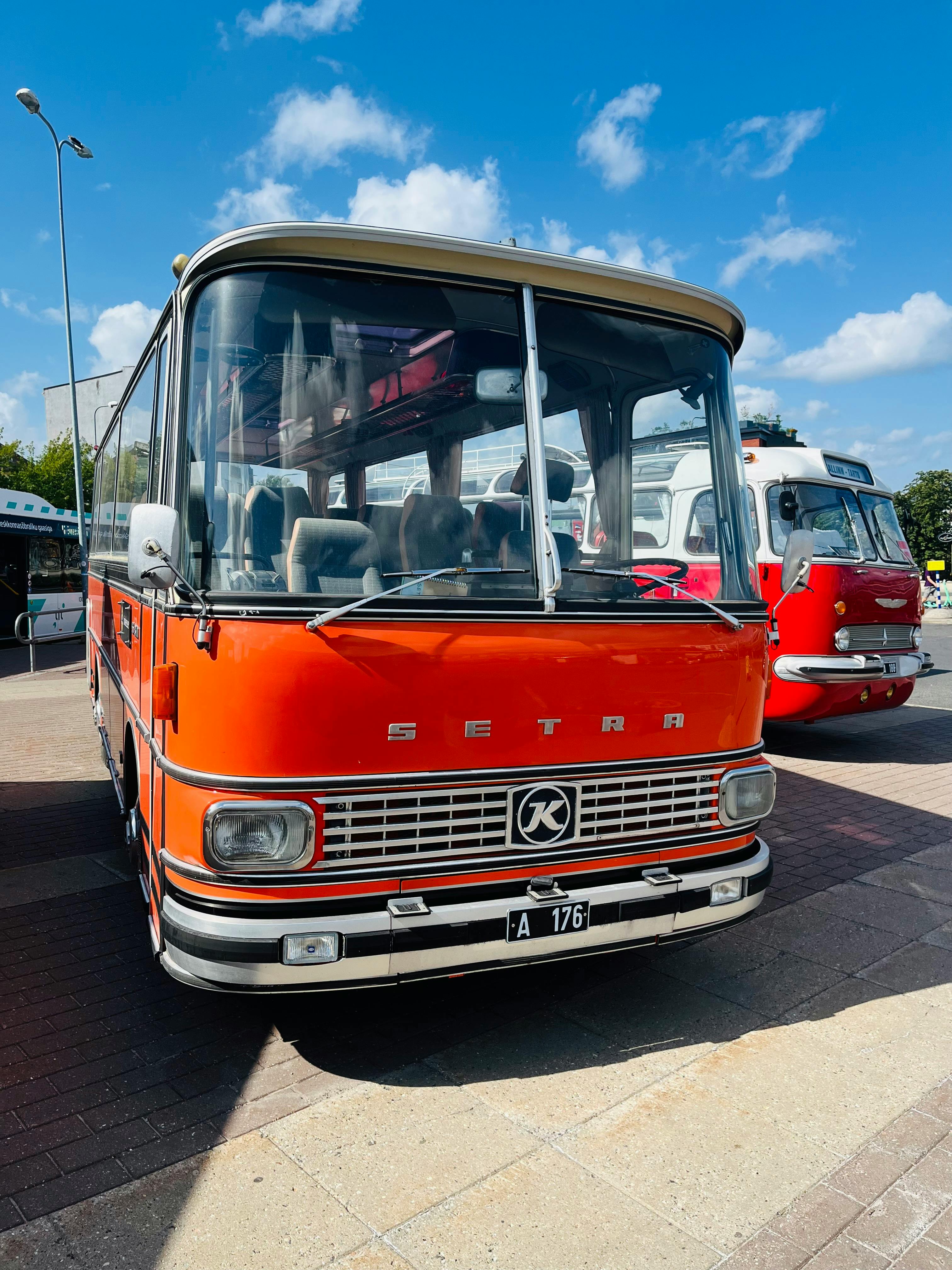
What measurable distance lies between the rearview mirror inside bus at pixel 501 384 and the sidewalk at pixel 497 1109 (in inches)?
98.6

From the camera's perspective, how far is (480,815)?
3.34 m

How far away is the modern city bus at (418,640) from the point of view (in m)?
3.09

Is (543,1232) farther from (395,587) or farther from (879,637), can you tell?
(879,637)

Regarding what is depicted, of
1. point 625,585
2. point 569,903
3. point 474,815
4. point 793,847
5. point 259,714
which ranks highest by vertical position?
point 625,585

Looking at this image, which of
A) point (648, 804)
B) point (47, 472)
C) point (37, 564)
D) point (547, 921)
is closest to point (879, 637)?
point (648, 804)

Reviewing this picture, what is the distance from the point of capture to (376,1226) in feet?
8.75

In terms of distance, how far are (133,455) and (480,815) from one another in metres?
3.37

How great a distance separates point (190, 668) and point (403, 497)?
3.31 ft

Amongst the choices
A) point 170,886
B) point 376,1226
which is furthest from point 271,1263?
point 170,886

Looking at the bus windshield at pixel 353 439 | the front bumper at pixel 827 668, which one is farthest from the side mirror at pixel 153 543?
the front bumper at pixel 827 668

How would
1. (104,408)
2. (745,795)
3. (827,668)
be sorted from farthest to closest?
(827,668) → (104,408) → (745,795)

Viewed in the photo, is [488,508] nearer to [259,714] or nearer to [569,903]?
[259,714]

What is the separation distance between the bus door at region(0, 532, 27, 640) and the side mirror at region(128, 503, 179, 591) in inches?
724

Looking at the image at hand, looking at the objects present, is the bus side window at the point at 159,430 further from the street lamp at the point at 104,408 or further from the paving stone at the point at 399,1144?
the street lamp at the point at 104,408
